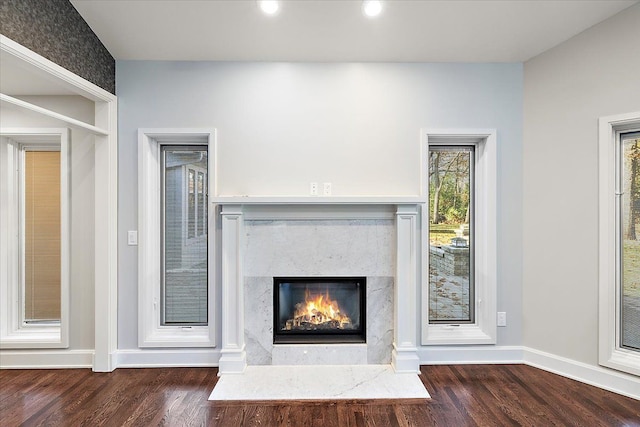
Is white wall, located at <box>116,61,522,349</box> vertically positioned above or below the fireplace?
above

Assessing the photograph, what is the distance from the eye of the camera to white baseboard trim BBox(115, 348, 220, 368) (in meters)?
2.76

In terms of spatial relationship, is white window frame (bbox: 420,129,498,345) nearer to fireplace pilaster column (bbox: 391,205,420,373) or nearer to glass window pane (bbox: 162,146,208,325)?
fireplace pilaster column (bbox: 391,205,420,373)

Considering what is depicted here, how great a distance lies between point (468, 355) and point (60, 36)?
3976 mm

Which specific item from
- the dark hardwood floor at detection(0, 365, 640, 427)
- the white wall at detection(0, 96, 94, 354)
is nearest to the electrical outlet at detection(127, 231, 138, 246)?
the white wall at detection(0, 96, 94, 354)

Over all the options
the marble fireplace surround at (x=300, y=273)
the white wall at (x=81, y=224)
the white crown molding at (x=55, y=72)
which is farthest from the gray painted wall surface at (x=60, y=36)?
the marble fireplace surround at (x=300, y=273)

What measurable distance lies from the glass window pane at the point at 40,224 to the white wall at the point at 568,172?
4242 millimetres

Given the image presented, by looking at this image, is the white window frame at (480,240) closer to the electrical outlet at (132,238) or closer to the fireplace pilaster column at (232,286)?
the fireplace pilaster column at (232,286)

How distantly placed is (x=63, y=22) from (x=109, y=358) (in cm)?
258

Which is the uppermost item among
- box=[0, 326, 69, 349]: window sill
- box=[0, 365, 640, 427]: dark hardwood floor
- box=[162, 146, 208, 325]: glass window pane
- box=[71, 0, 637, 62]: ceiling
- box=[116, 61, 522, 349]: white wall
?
box=[71, 0, 637, 62]: ceiling

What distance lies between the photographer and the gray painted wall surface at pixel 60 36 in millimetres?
1896

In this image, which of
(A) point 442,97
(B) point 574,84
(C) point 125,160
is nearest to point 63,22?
(C) point 125,160

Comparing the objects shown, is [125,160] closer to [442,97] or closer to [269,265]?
[269,265]

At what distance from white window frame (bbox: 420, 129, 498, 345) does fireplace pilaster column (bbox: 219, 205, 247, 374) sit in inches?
61.2

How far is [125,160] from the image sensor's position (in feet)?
9.15
